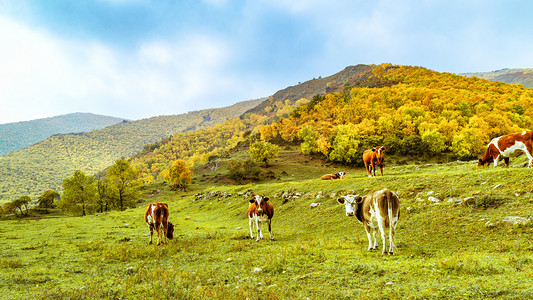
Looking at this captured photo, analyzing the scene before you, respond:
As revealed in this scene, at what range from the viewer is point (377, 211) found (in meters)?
9.28

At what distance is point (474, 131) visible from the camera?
64.1 m

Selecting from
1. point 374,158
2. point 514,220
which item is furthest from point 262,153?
point 514,220

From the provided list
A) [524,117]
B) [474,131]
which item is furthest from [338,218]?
[524,117]

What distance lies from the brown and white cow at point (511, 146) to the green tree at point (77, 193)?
58.9 metres

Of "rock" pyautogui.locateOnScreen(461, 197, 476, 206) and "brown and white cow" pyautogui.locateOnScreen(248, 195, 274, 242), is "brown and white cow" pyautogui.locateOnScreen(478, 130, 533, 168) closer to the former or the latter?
"rock" pyautogui.locateOnScreen(461, 197, 476, 206)

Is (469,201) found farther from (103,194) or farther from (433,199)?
(103,194)

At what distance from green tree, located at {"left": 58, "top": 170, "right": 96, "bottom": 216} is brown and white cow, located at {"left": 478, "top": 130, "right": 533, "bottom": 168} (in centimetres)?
5887

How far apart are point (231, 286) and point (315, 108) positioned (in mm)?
151569

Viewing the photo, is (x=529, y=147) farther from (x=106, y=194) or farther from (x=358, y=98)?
(x=358, y=98)

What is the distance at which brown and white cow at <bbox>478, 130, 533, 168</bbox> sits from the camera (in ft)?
52.6

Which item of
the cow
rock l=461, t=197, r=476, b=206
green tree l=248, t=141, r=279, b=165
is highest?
green tree l=248, t=141, r=279, b=165

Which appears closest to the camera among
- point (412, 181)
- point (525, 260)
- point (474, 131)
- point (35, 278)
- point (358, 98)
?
point (525, 260)

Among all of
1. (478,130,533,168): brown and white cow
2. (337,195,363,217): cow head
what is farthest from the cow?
(337,195,363,217): cow head

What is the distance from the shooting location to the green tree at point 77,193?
45.7 m
